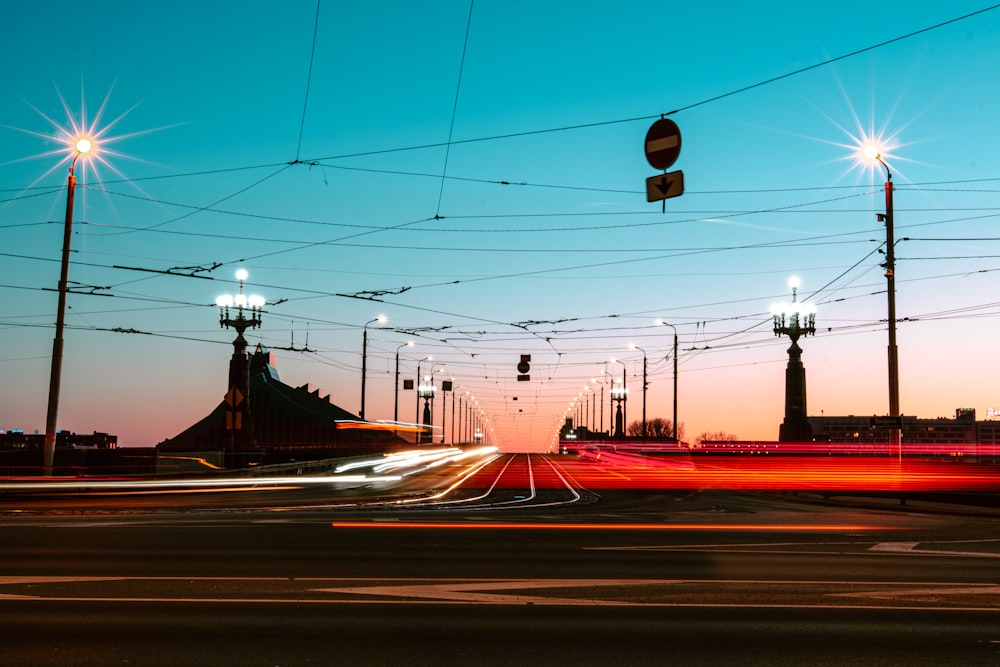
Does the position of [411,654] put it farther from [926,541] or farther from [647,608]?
[926,541]

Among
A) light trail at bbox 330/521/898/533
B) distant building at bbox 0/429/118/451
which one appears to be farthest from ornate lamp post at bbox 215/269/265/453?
light trail at bbox 330/521/898/533

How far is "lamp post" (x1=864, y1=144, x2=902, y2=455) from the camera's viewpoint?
2700 cm

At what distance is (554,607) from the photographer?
30.4ft

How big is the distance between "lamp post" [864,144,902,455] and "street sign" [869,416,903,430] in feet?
0.64

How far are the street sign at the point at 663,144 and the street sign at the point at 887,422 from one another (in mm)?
14002

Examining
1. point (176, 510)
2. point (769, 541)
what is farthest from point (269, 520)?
point (769, 541)

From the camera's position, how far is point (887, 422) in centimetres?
2669

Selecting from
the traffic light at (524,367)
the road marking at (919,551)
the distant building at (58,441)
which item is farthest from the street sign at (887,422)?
the distant building at (58,441)

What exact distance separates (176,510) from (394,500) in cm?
746

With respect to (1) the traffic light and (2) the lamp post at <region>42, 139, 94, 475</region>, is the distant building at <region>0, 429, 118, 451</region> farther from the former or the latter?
(1) the traffic light

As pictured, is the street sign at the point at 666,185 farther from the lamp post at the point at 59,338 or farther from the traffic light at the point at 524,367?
the traffic light at the point at 524,367

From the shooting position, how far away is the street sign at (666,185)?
16.5 m

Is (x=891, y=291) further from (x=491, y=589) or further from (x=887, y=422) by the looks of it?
(x=491, y=589)

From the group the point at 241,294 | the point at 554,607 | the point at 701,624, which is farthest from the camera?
the point at 241,294
